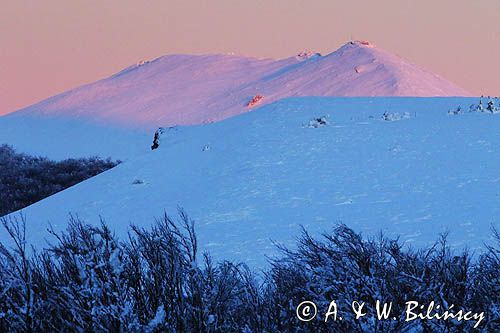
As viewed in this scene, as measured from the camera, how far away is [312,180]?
65.6ft

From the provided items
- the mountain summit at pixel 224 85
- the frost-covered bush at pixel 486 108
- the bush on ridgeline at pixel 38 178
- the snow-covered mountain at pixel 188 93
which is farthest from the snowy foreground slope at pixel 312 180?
the mountain summit at pixel 224 85

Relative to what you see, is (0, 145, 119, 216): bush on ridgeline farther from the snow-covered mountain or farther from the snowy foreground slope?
the snowy foreground slope

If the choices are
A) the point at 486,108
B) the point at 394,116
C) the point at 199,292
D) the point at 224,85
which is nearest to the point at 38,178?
the point at 394,116

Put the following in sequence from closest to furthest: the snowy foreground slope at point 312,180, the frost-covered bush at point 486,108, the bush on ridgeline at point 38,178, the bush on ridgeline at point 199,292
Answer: the bush on ridgeline at point 199,292
the snowy foreground slope at point 312,180
the frost-covered bush at point 486,108
the bush on ridgeline at point 38,178

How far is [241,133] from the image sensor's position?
26141 mm

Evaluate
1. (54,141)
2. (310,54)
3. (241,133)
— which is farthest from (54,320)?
(310,54)

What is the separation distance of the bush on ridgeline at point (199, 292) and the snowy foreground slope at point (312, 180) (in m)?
4.23

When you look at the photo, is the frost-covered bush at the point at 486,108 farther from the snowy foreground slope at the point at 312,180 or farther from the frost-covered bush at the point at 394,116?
the frost-covered bush at the point at 394,116

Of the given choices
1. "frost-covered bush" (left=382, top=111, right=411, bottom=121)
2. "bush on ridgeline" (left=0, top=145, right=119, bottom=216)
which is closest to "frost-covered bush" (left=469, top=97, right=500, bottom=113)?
"frost-covered bush" (left=382, top=111, right=411, bottom=121)

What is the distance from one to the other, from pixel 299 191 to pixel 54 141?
4369 cm

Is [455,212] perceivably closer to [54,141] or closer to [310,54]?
[54,141]

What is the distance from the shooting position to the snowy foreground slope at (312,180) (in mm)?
A: 16344

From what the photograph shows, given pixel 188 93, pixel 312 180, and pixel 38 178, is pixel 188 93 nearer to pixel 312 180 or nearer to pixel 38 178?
pixel 38 178

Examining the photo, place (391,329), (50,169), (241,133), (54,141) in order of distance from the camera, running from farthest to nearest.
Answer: (54,141) → (50,169) → (241,133) → (391,329)
